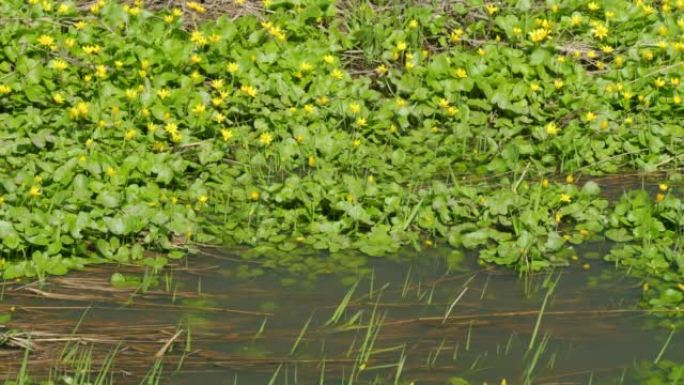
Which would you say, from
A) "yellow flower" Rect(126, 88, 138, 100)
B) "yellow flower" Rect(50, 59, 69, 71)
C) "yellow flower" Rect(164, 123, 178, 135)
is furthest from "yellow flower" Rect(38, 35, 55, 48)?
"yellow flower" Rect(164, 123, 178, 135)

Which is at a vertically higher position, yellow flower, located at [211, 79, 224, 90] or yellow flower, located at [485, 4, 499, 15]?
yellow flower, located at [485, 4, 499, 15]

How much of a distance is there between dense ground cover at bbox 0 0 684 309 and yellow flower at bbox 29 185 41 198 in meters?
0.03

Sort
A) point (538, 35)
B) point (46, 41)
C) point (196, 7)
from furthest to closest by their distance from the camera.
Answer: point (196, 7) < point (538, 35) < point (46, 41)

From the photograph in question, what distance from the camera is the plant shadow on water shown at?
4.23m

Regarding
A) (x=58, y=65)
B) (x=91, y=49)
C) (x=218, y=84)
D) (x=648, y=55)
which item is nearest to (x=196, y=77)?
Answer: (x=218, y=84)

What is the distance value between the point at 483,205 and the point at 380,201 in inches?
18.7

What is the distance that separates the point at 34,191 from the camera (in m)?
5.19

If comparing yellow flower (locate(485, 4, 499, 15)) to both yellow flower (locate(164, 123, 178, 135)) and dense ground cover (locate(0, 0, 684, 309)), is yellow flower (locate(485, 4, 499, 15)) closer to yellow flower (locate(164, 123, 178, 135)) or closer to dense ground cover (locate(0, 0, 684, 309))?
dense ground cover (locate(0, 0, 684, 309))

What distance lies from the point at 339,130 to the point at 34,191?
1.84 metres

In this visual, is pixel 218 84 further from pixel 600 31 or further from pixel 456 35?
pixel 600 31

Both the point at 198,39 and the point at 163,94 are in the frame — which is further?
the point at 198,39

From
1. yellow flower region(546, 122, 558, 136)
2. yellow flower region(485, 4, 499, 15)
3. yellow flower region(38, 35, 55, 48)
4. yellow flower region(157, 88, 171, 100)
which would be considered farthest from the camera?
yellow flower region(485, 4, 499, 15)

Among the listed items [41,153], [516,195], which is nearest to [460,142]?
[516,195]

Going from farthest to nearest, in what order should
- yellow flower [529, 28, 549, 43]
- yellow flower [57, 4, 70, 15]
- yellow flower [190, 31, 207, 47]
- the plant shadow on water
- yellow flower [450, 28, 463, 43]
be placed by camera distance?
yellow flower [450, 28, 463, 43] → yellow flower [57, 4, 70, 15] → yellow flower [529, 28, 549, 43] → yellow flower [190, 31, 207, 47] → the plant shadow on water
